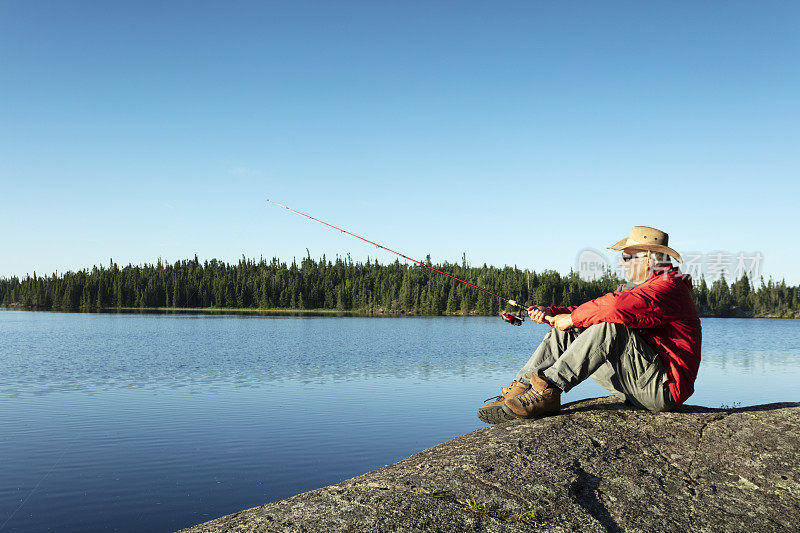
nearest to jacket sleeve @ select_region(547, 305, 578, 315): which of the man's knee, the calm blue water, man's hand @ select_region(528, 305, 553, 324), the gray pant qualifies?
man's hand @ select_region(528, 305, 553, 324)

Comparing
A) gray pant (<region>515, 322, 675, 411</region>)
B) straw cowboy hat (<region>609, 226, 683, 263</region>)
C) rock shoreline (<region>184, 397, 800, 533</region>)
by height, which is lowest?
rock shoreline (<region>184, 397, 800, 533</region>)

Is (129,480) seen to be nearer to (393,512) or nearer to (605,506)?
(393,512)

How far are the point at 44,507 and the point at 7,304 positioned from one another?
214 m

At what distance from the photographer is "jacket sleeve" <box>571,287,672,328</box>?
5250 millimetres

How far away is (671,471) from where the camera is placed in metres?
4.77

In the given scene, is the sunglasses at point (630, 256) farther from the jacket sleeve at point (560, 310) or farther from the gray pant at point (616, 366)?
the gray pant at point (616, 366)

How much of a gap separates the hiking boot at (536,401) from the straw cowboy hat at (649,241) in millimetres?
1752

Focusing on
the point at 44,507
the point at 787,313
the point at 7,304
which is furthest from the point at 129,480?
the point at 7,304

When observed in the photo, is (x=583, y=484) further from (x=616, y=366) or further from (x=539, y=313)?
(x=539, y=313)

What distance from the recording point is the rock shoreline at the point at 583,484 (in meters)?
3.93

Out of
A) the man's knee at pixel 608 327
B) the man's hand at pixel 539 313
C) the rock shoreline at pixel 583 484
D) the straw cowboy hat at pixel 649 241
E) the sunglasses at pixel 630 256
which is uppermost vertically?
the straw cowboy hat at pixel 649 241

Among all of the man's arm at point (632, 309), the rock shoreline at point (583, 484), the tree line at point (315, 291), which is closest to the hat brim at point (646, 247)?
the man's arm at point (632, 309)

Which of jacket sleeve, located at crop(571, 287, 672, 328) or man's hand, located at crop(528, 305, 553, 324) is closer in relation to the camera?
jacket sleeve, located at crop(571, 287, 672, 328)

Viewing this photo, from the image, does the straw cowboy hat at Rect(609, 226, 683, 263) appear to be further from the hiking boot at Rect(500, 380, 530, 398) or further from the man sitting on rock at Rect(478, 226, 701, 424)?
the hiking boot at Rect(500, 380, 530, 398)
